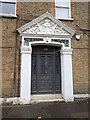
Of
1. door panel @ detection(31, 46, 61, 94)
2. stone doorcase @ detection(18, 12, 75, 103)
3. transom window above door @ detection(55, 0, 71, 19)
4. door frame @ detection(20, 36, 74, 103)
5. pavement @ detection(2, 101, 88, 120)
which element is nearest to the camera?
pavement @ detection(2, 101, 88, 120)

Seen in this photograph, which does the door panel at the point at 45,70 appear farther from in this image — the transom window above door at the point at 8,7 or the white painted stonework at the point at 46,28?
the transom window above door at the point at 8,7

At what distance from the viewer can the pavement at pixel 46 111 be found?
538 centimetres

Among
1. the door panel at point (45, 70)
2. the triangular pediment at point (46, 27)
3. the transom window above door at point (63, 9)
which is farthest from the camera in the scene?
the transom window above door at point (63, 9)

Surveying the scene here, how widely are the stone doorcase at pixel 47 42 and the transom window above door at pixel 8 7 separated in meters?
1.14

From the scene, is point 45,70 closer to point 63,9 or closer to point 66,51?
point 66,51

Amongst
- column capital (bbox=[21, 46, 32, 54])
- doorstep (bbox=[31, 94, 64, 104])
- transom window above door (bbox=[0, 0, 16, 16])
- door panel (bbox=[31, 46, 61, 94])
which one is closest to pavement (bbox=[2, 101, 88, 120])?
doorstep (bbox=[31, 94, 64, 104])

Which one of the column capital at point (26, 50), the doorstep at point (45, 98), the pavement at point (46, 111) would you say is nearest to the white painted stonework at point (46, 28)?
the column capital at point (26, 50)

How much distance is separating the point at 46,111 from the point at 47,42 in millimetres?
3286

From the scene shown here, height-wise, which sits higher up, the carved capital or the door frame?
the carved capital

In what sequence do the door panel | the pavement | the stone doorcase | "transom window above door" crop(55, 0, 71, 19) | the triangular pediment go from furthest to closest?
"transom window above door" crop(55, 0, 71, 19)
the door panel
the triangular pediment
the stone doorcase
the pavement

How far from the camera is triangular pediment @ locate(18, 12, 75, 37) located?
296 inches

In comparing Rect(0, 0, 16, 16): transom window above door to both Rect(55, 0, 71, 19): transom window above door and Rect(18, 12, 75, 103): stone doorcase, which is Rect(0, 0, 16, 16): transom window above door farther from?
Rect(55, 0, 71, 19): transom window above door

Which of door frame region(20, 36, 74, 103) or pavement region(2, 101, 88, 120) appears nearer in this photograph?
pavement region(2, 101, 88, 120)

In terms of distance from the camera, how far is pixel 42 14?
786 cm
